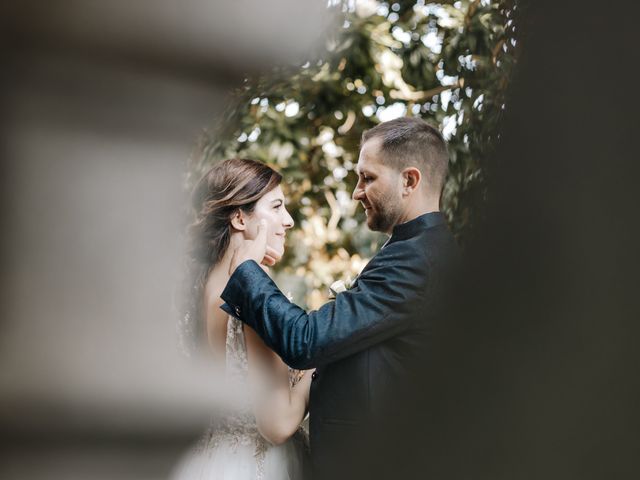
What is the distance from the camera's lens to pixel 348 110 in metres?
3.63

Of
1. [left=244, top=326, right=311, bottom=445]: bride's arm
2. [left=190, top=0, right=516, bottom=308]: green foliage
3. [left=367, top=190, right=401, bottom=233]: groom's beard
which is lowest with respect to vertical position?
[left=244, top=326, right=311, bottom=445]: bride's arm

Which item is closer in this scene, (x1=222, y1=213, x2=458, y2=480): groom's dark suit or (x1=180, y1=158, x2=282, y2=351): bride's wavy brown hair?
(x1=222, y1=213, x2=458, y2=480): groom's dark suit

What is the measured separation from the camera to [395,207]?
145cm

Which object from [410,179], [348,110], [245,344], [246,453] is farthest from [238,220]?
[348,110]

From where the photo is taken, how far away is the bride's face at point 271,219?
1.50m

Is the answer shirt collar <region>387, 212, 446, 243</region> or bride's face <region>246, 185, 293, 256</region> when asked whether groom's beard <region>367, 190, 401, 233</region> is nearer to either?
shirt collar <region>387, 212, 446, 243</region>

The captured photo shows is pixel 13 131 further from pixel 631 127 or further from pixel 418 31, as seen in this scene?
pixel 418 31

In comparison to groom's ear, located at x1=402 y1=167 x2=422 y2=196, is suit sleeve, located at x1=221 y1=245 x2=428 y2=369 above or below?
below

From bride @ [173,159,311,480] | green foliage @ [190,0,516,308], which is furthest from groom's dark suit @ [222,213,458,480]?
green foliage @ [190,0,516,308]

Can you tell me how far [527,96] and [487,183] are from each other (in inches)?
2.1

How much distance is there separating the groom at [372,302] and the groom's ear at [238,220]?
60 millimetres

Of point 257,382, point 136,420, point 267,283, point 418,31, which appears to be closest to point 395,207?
point 267,283

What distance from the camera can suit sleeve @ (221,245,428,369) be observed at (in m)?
1.27

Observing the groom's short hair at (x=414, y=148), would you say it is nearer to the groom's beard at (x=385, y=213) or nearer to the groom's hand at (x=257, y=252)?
the groom's beard at (x=385, y=213)
